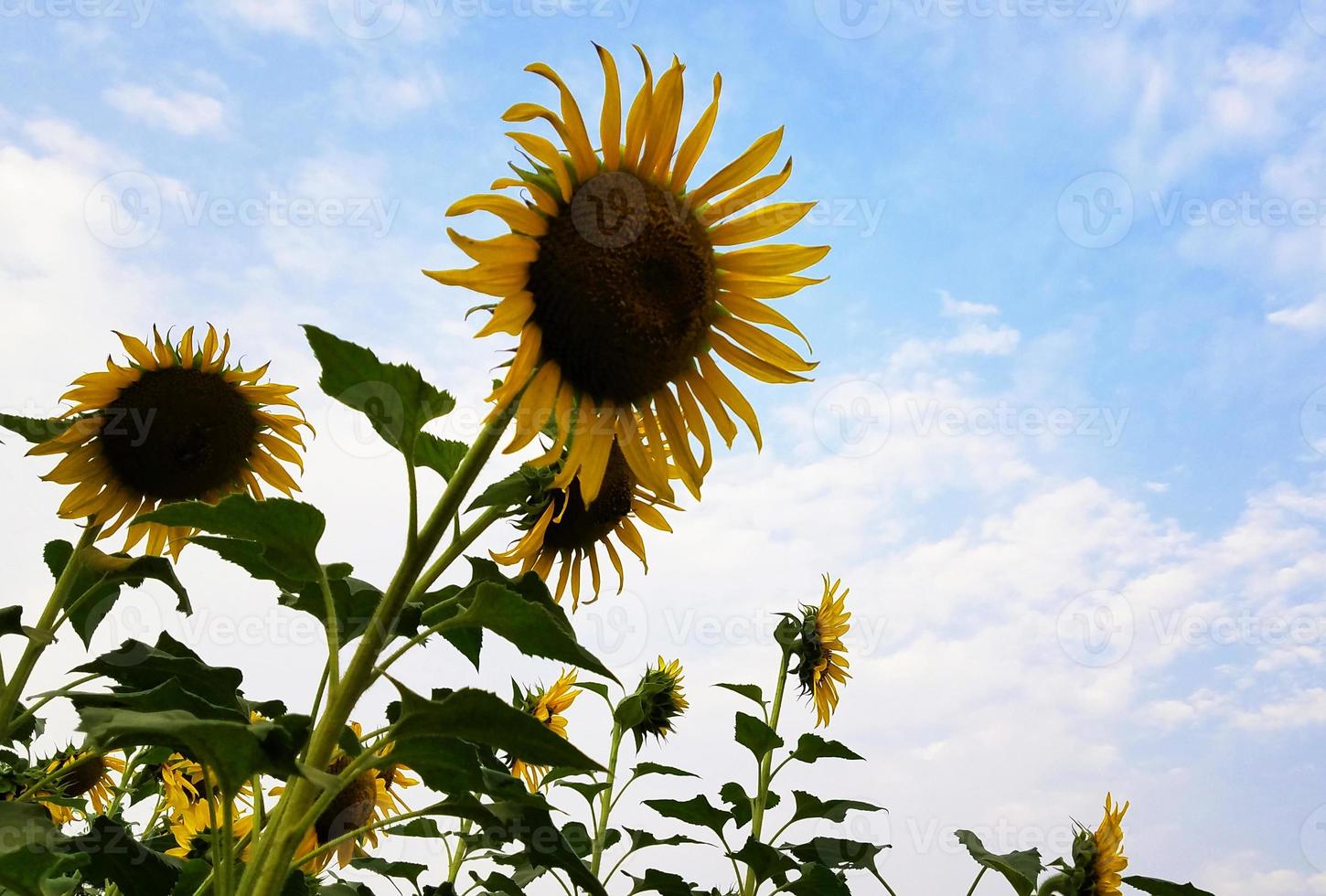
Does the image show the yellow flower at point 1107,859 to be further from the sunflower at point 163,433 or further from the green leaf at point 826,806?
the sunflower at point 163,433

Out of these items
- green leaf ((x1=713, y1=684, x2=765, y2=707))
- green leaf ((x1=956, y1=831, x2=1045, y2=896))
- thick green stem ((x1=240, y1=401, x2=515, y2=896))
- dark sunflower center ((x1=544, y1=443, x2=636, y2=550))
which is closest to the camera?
thick green stem ((x1=240, y1=401, x2=515, y2=896))

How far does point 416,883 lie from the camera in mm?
3412

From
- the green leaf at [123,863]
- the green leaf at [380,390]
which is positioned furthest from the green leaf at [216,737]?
the green leaf at [123,863]

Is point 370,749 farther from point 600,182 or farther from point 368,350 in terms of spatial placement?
point 600,182

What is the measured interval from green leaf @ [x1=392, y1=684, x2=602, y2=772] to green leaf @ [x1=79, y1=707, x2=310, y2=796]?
174 mm

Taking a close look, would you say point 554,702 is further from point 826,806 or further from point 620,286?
point 620,286

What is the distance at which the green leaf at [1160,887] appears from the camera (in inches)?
112

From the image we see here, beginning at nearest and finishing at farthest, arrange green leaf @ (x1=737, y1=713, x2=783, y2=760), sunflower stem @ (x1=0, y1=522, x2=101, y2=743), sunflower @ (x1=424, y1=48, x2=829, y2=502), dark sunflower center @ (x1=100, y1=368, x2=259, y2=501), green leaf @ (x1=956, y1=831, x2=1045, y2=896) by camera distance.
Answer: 1. sunflower @ (x1=424, y1=48, x2=829, y2=502)
2. sunflower stem @ (x1=0, y1=522, x2=101, y2=743)
3. green leaf @ (x1=956, y1=831, x2=1045, y2=896)
4. dark sunflower center @ (x1=100, y1=368, x2=259, y2=501)
5. green leaf @ (x1=737, y1=713, x2=783, y2=760)

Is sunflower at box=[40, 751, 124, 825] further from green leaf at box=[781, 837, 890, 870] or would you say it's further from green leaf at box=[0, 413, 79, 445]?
green leaf at box=[781, 837, 890, 870]

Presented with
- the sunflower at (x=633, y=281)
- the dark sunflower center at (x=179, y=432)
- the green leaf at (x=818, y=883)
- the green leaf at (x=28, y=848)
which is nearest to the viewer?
the green leaf at (x=28, y=848)

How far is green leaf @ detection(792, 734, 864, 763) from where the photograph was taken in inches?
163

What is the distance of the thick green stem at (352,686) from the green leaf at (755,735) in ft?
8.87

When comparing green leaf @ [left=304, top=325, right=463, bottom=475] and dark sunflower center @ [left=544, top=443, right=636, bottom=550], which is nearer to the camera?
green leaf @ [left=304, top=325, right=463, bottom=475]

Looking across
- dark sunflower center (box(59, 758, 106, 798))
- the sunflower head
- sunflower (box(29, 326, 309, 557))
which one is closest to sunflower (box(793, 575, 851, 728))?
the sunflower head
